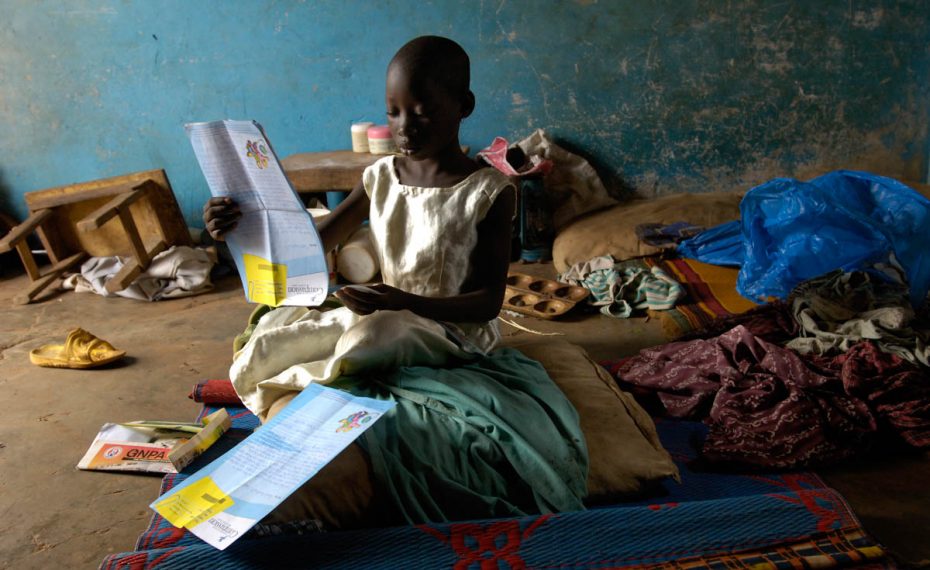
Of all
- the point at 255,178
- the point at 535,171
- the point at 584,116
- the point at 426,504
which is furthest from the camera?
the point at 584,116

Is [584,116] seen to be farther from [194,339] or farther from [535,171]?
[194,339]

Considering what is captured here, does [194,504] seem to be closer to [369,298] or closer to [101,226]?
[369,298]

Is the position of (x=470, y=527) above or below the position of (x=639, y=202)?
above

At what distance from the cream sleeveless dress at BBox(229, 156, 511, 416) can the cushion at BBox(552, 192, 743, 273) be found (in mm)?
1876

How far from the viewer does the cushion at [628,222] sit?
145 inches

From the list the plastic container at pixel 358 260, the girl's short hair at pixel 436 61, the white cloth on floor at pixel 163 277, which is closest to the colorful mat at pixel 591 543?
the girl's short hair at pixel 436 61

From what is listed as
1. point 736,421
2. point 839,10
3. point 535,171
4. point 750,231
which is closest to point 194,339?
point 535,171

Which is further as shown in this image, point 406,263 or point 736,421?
point 736,421

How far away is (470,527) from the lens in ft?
4.35

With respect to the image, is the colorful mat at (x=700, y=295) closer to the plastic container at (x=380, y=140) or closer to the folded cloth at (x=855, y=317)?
the folded cloth at (x=855, y=317)

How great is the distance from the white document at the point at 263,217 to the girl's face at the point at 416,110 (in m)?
0.28

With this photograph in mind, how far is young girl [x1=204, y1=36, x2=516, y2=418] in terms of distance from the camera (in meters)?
1.59

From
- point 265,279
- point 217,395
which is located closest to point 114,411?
point 217,395

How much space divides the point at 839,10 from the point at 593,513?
3.64 metres
